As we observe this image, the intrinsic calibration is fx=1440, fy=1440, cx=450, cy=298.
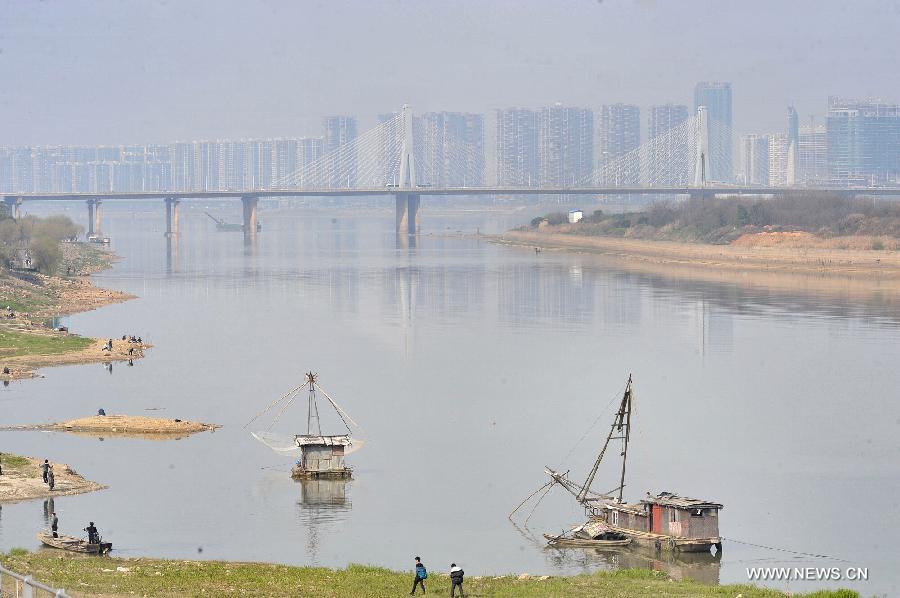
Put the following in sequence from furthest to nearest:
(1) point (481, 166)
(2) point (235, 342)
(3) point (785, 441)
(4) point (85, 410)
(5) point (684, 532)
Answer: (1) point (481, 166) → (2) point (235, 342) → (4) point (85, 410) → (3) point (785, 441) → (5) point (684, 532)

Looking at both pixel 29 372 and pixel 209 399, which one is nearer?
pixel 209 399

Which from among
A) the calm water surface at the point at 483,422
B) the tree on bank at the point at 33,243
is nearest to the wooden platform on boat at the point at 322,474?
the calm water surface at the point at 483,422

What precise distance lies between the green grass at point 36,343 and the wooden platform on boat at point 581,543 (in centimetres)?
2355

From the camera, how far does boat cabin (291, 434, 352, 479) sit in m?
26.1

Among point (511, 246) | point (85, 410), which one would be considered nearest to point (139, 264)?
point (511, 246)

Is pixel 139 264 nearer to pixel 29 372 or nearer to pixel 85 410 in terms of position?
pixel 29 372

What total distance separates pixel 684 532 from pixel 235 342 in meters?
28.2

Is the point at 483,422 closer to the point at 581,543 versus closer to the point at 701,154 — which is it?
the point at 581,543

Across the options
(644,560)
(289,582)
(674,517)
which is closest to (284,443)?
(674,517)

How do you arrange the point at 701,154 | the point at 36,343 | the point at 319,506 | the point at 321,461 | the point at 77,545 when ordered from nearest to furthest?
the point at 77,545, the point at 319,506, the point at 321,461, the point at 36,343, the point at 701,154

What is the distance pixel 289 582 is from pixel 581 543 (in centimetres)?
594

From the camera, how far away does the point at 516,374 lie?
3866cm

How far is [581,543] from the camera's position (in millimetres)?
21562

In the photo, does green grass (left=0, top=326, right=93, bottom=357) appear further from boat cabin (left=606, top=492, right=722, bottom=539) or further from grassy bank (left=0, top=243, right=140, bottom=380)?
boat cabin (left=606, top=492, right=722, bottom=539)
